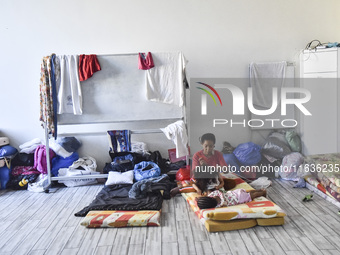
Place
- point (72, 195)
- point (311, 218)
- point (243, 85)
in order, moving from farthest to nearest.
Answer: point (243, 85) → point (72, 195) → point (311, 218)

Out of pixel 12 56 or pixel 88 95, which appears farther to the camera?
pixel 12 56

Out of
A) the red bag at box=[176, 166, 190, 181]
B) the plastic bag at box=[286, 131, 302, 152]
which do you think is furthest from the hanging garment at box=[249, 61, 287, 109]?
the red bag at box=[176, 166, 190, 181]

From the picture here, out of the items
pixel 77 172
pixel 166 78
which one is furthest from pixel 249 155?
pixel 77 172

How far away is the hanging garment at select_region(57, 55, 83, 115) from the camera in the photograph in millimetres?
4215

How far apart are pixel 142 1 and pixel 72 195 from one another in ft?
8.59

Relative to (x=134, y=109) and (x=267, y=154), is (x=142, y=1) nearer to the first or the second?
(x=134, y=109)

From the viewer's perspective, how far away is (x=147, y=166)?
439 cm

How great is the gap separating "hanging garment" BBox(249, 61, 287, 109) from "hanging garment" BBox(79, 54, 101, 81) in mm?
2035

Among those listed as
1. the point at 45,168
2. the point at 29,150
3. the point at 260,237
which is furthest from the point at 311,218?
the point at 29,150

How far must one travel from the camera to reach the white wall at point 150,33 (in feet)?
15.3

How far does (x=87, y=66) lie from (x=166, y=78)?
3.09 feet

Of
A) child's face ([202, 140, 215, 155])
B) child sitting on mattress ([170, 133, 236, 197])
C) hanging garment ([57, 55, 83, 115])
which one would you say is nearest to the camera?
child sitting on mattress ([170, 133, 236, 197])

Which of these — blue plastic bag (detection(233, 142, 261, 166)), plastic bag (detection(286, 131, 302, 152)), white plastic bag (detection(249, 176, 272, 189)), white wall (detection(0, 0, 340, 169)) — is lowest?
white plastic bag (detection(249, 176, 272, 189))

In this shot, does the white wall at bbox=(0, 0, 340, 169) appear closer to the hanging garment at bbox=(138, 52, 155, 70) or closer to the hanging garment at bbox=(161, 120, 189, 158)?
the hanging garment at bbox=(138, 52, 155, 70)
